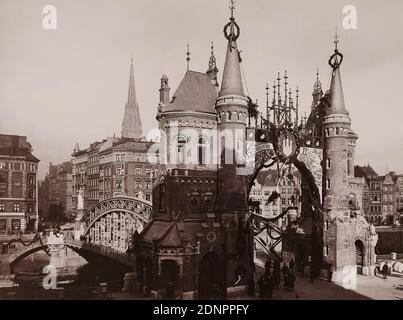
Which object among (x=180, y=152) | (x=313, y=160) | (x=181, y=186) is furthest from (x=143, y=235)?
(x=313, y=160)

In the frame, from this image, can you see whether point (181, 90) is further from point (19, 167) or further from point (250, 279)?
point (19, 167)

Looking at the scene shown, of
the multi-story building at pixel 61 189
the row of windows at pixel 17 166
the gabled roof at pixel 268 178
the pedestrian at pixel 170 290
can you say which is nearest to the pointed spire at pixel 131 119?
the multi-story building at pixel 61 189

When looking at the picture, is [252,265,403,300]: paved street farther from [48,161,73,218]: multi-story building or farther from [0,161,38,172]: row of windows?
[48,161,73,218]: multi-story building

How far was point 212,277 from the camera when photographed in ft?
90.4

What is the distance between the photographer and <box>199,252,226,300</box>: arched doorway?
27156 millimetres

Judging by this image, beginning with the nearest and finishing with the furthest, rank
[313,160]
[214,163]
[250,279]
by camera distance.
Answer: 1. [250,279]
2. [214,163]
3. [313,160]

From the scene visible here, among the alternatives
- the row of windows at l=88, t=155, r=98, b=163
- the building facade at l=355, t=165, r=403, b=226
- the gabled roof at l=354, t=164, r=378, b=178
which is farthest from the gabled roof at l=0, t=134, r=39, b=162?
the gabled roof at l=354, t=164, r=378, b=178

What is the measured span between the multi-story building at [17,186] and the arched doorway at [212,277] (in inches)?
1051

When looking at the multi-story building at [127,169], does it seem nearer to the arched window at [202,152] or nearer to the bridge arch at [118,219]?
the bridge arch at [118,219]

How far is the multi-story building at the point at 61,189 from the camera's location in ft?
261

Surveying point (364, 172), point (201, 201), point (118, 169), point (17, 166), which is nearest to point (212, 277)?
point (201, 201)

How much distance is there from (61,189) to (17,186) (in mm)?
40489

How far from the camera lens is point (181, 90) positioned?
3198 cm

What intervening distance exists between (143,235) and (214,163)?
668 centimetres
